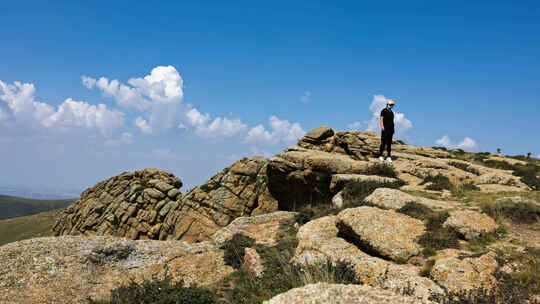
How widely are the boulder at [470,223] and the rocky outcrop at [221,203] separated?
22.0 meters

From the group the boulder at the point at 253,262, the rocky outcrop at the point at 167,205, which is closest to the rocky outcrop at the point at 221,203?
the rocky outcrop at the point at 167,205

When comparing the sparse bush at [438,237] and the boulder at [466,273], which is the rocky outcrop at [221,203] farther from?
the boulder at [466,273]

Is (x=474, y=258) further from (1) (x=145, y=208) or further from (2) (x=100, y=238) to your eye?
(1) (x=145, y=208)

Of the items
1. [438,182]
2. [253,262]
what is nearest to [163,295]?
[253,262]

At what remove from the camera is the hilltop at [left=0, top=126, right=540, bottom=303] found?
7.69 m

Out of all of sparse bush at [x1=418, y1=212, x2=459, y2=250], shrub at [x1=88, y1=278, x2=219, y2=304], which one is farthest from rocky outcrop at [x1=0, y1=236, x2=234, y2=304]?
sparse bush at [x1=418, y1=212, x2=459, y2=250]

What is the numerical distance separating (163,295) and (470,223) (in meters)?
10.8

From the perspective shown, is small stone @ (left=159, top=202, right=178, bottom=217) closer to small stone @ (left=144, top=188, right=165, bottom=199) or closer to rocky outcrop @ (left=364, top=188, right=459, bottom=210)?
small stone @ (left=144, top=188, right=165, bottom=199)

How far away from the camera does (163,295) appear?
9.43m

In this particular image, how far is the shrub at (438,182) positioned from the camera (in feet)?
57.5

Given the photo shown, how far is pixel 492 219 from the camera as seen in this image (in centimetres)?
1143

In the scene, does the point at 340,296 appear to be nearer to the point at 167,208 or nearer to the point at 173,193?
the point at 167,208

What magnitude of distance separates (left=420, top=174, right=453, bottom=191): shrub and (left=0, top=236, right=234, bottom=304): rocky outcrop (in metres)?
12.7

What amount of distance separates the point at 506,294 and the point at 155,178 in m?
43.4
